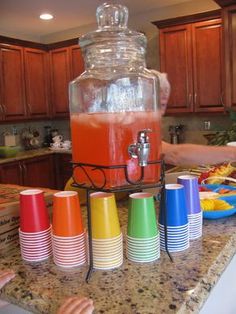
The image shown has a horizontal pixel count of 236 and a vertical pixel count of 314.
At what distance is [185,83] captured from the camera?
12.3ft

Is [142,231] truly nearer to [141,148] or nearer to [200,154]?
[141,148]

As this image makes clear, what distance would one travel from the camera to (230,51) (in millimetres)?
3312

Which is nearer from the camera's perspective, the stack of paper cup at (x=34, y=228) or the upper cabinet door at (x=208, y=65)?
the stack of paper cup at (x=34, y=228)

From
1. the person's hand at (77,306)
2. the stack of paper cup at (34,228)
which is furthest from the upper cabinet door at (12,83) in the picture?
the person's hand at (77,306)

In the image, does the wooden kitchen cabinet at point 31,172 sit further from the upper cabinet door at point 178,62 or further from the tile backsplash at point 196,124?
the upper cabinet door at point 178,62

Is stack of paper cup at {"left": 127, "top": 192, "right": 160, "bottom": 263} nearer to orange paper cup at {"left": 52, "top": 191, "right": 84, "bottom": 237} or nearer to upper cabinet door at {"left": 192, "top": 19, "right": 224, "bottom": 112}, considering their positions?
orange paper cup at {"left": 52, "top": 191, "right": 84, "bottom": 237}

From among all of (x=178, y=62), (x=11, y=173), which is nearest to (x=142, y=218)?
(x=178, y=62)

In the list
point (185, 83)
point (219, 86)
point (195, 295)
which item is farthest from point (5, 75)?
point (195, 295)

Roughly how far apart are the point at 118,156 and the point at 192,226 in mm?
364

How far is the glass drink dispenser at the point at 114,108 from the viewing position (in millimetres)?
729

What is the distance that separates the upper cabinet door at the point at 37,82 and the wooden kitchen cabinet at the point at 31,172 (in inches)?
27.5

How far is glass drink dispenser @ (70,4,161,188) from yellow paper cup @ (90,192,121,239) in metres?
0.05

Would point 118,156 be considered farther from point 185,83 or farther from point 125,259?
point 185,83

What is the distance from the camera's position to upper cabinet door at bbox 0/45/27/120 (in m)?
4.25
